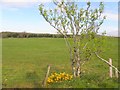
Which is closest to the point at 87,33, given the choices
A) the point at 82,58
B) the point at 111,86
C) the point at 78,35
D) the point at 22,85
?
the point at 78,35

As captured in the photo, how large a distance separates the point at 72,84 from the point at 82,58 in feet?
16.3

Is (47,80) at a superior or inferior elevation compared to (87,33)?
inferior

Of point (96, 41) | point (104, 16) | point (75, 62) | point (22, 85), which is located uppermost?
point (104, 16)

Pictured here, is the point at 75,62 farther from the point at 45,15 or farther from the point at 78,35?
the point at 45,15

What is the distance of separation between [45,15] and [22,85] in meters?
3.97

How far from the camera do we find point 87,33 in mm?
15727

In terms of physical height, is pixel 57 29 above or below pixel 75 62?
above

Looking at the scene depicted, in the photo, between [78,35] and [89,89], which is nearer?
[89,89]

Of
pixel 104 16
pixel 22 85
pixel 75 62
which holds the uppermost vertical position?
pixel 104 16

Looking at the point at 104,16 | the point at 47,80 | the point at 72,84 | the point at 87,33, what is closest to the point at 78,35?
the point at 87,33

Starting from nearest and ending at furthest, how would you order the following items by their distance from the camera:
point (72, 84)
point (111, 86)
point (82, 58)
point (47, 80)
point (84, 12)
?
point (111, 86) < point (72, 84) < point (47, 80) < point (84, 12) < point (82, 58)

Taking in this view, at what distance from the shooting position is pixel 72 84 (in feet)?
38.3

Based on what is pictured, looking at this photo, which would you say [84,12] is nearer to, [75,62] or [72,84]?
[75,62]

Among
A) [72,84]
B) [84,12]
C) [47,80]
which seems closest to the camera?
[72,84]
